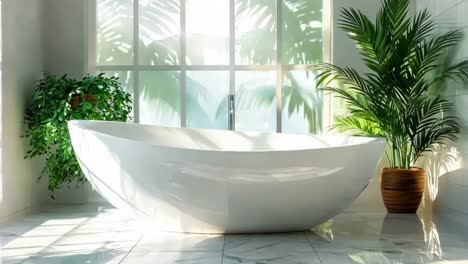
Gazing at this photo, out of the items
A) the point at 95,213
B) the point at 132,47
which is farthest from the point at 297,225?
the point at 132,47

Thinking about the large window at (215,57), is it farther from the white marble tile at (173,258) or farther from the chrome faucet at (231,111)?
the white marble tile at (173,258)

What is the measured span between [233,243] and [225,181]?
0.31 m

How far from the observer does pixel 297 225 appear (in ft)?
10.4

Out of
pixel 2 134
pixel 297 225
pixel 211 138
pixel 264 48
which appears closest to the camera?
pixel 297 225

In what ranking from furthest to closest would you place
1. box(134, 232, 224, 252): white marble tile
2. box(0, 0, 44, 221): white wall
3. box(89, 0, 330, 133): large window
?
1. box(89, 0, 330, 133): large window
2. box(0, 0, 44, 221): white wall
3. box(134, 232, 224, 252): white marble tile

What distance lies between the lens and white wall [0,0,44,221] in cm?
379

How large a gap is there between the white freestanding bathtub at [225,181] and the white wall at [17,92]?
0.82 m

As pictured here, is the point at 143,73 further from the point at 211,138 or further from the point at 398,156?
the point at 398,156

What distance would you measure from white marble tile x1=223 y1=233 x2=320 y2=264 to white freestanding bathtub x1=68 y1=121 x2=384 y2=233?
0.22 ft

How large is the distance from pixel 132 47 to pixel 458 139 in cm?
245

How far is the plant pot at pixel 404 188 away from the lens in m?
4.02

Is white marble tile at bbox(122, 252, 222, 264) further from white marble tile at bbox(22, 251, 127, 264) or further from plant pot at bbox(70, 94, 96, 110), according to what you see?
plant pot at bbox(70, 94, 96, 110)

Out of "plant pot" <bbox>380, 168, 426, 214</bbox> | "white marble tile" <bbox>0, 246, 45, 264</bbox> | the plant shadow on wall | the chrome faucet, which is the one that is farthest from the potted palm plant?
"white marble tile" <bbox>0, 246, 45, 264</bbox>

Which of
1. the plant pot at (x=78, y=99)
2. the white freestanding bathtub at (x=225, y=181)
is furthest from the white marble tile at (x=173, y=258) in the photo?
the plant pot at (x=78, y=99)
